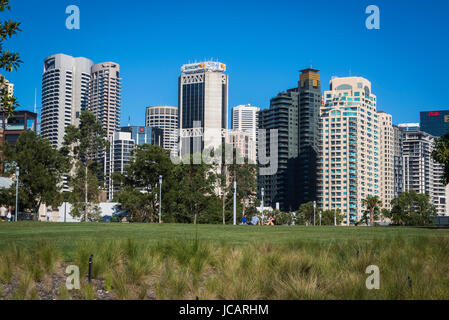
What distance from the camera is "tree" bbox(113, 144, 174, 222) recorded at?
6831cm

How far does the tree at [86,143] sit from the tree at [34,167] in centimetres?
698

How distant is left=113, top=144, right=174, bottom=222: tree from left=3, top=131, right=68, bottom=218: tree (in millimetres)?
8606

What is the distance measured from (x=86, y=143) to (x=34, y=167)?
1178cm

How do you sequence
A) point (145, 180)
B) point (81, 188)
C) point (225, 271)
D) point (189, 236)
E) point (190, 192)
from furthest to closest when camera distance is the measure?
point (81, 188) → point (190, 192) → point (145, 180) → point (189, 236) → point (225, 271)

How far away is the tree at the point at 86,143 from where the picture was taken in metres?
72.1

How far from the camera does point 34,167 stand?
61.9 meters

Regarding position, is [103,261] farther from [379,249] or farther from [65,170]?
[65,170]

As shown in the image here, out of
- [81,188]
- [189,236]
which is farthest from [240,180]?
[189,236]

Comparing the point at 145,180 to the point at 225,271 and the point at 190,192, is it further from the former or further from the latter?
the point at 225,271

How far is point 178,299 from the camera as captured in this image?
9.43 metres

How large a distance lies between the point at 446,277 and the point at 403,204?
104960 mm

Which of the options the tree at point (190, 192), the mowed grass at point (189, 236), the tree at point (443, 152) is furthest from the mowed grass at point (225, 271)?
the tree at point (190, 192)

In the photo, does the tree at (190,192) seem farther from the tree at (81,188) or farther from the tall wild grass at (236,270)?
the tall wild grass at (236,270)
